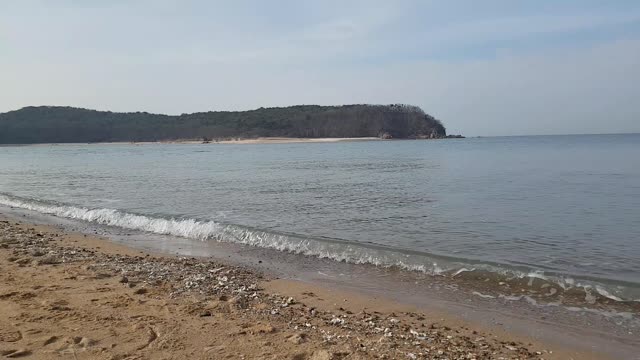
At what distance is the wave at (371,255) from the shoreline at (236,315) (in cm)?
202

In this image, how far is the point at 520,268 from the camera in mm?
8773

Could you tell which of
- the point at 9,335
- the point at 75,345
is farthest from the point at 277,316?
the point at 9,335

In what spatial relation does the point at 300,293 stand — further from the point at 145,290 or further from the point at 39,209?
the point at 39,209

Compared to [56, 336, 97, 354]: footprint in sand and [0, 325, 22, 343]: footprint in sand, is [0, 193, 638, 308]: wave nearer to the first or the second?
[56, 336, 97, 354]: footprint in sand

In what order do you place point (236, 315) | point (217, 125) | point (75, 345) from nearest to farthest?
point (75, 345), point (236, 315), point (217, 125)

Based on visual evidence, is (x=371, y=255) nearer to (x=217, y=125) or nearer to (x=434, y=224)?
(x=434, y=224)

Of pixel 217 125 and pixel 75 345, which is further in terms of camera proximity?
pixel 217 125

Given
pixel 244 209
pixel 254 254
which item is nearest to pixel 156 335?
pixel 254 254

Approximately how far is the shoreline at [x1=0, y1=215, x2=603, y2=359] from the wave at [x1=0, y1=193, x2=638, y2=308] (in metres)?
2.02

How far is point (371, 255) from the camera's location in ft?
33.1

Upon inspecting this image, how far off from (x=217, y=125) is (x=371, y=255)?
535 feet

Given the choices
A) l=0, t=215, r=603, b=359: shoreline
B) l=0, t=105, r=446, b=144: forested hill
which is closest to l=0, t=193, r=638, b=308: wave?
l=0, t=215, r=603, b=359: shoreline

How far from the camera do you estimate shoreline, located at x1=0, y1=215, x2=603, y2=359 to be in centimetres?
523

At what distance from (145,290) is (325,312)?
109 inches
